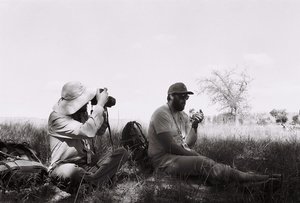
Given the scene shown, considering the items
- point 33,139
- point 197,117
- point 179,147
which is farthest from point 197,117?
point 33,139

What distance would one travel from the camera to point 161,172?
4328 mm

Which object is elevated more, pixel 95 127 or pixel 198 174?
pixel 95 127

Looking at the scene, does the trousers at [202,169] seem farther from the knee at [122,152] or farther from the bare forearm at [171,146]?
the knee at [122,152]

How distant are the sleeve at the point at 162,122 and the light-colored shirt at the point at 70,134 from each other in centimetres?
90

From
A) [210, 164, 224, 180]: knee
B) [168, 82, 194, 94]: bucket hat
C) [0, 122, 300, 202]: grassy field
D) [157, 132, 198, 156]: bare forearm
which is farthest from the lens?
[168, 82, 194, 94]: bucket hat

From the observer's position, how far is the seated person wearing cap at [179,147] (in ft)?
12.8

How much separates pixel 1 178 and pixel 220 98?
110 feet

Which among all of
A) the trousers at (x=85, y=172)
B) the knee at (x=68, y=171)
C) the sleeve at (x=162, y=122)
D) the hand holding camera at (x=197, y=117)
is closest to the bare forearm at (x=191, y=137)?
the hand holding camera at (x=197, y=117)

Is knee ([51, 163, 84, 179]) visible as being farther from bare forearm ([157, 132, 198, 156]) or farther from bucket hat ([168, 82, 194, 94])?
bucket hat ([168, 82, 194, 94])

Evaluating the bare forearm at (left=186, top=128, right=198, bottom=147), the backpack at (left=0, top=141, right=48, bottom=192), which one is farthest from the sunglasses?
the backpack at (left=0, top=141, right=48, bottom=192)

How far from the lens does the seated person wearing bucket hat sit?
12.0 ft

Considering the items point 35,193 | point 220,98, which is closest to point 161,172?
point 35,193

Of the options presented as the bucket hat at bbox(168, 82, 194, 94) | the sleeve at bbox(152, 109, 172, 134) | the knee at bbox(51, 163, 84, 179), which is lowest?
the knee at bbox(51, 163, 84, 179)

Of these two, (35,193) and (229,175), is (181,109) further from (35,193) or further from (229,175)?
(35,193)
